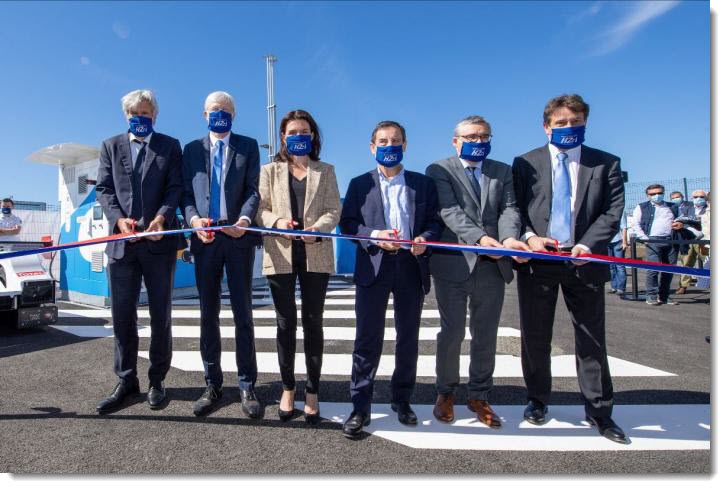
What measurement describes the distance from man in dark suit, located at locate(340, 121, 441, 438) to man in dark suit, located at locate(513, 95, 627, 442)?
0.72m

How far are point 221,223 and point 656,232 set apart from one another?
28.5 feet

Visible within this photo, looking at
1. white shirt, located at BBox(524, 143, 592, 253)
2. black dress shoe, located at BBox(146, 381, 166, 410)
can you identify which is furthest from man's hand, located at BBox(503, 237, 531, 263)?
black dress shoe, located at BBox(146, 381, 166, 410)

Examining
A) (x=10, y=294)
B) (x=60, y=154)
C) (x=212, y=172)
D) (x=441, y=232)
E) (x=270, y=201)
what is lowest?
(x=10, y=294)

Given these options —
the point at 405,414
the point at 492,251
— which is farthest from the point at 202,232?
the point at 492,251

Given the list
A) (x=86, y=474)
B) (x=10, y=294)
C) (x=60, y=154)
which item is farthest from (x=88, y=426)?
(x=60, y=154)

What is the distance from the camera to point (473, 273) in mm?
2904

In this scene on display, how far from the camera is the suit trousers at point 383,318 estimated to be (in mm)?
2754

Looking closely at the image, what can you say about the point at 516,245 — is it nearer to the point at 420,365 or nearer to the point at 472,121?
the point at 472,121

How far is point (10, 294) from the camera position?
197 inches

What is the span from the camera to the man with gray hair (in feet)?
9.43

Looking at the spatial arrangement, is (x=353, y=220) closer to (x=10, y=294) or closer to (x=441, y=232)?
(x=441, y=232)

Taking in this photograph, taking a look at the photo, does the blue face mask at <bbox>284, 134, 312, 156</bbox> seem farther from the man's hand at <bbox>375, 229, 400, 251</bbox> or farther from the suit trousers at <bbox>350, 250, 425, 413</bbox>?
the suit trousers at <bbox>350, 250, 425, 413</bbox>

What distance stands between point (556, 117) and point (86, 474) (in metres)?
3.52

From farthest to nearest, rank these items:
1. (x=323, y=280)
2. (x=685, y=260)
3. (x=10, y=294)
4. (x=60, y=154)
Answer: (x=60, y=154) → (x=685, y=260) → (x=10, y=294) → (x=323, y=280)
